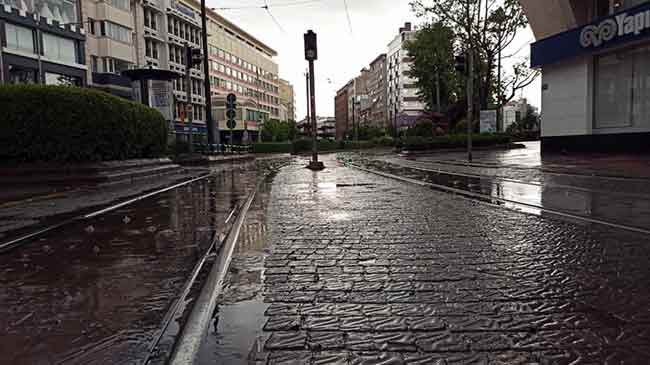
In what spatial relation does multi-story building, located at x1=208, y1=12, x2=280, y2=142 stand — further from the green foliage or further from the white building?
the white building

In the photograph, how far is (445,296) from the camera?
11.0ft

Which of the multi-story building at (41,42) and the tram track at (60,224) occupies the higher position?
the multi-story building at (41,42)

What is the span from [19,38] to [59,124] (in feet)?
104

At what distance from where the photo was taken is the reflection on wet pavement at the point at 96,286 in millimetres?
2576

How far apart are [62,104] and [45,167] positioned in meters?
1.57

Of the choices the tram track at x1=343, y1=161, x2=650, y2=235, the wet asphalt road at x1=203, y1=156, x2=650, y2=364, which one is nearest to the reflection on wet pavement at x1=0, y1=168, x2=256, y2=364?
the wet asphalt road at x1=203, y1=156, x2=650, y2=364

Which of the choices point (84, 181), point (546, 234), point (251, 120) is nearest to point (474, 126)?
point (84, 181)

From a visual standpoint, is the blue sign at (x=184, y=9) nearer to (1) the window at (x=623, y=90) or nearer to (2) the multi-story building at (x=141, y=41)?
(2) the multi-story building at (x=141, y=41)

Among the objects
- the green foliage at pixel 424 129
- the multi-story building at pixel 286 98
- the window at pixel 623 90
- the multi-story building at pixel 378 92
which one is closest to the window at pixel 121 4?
the green foliage at pixel 424 129

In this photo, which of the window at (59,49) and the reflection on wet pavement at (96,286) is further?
the window at (59,49)

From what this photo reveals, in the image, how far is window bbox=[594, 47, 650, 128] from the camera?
18578 millimetres

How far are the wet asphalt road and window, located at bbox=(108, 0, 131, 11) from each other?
Answer: 52667mm

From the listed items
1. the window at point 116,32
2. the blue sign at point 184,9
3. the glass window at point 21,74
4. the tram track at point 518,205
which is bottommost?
the tram track at point 518,205

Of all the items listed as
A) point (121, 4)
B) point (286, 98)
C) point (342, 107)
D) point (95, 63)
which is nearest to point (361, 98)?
point (286, 98)
